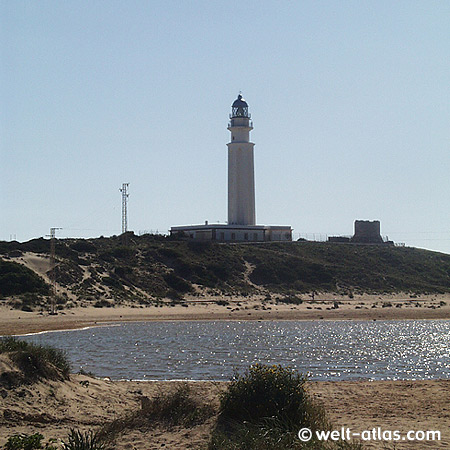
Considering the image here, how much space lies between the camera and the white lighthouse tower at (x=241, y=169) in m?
72.0

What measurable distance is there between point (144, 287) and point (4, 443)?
132 feet

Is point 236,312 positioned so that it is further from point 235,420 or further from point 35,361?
point 235,420

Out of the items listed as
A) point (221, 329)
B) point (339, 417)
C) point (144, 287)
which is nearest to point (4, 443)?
point (339, 417)

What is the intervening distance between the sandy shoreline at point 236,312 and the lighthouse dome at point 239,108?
1065 inches

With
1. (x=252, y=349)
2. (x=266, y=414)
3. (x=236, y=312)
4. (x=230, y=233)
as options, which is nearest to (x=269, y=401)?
(x=266, y=414)

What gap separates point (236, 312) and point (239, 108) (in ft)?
115

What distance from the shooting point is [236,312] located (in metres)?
43.6

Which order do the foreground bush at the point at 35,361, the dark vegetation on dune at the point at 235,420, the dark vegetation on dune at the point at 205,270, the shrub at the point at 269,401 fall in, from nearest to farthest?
the dark vegetation on dune at the point at 235,420, the shrub at the point at 269,401, the foreground bush at the point at 35,361, the dark vegetation on dune at the point at 205,270

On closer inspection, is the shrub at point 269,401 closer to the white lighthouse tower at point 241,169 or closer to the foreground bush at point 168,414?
the foreground bush at point 168,414

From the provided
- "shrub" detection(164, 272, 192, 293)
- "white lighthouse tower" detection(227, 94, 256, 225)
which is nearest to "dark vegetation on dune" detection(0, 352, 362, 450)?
"shrub" detection(164, 272, 192, 293)

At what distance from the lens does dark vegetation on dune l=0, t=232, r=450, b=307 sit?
46.2 metres

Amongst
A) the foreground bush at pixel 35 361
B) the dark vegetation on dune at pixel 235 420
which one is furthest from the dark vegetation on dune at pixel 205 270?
the dark vegetation on dune at pixel 235 420

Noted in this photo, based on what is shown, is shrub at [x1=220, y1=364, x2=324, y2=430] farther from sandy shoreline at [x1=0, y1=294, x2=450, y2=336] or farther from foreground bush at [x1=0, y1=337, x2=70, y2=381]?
sandy shoreline at [x1=0, y1=294, x2=450, y2=336]

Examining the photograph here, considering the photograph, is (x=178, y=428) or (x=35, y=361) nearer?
(x=178, y=428)
